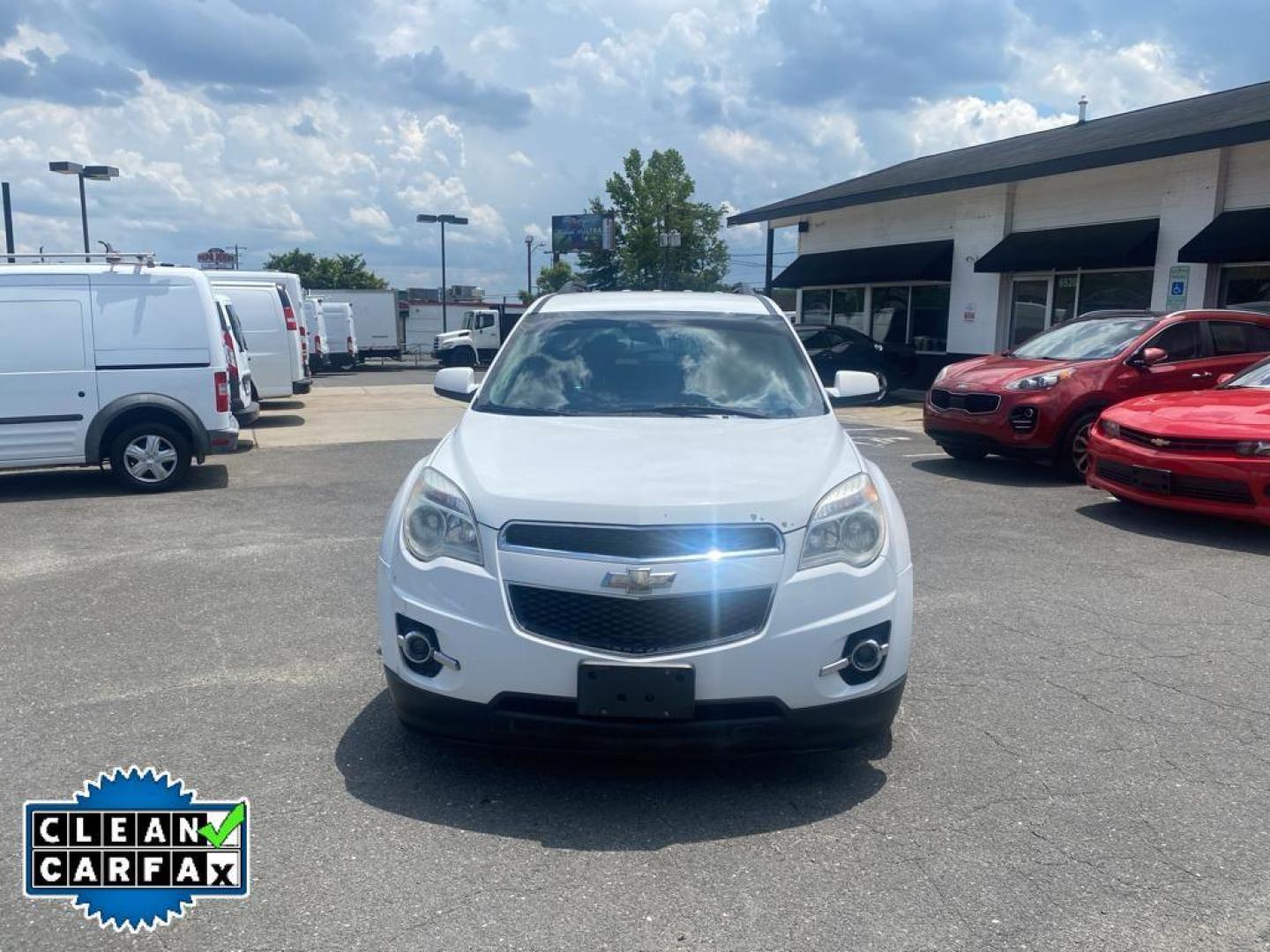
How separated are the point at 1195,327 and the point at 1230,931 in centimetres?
925

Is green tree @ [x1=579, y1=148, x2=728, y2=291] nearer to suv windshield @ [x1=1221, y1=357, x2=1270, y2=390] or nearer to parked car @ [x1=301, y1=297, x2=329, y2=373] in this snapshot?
parked car @ [x1=301, y1=297, x2=329, y2=373]

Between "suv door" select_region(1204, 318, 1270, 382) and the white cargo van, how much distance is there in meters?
13.2

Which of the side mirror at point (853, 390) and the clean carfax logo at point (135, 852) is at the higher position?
the side mirror at point (853, 390)

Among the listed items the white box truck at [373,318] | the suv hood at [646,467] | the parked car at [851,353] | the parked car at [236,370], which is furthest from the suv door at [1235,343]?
the white box truck at [373,318]

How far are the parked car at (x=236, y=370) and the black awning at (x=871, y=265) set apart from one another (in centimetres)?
1429

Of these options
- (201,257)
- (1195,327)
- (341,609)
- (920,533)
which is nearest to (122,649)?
(341,609)

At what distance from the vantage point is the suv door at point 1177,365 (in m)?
10.1

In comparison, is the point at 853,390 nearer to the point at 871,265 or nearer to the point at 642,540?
the point at 642,540

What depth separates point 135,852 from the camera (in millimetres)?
3012

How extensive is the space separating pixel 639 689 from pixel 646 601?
273mm

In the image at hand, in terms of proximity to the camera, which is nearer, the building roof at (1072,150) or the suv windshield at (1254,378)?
the suv windshield at (1254,378)

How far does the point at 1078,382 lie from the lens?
9945mm

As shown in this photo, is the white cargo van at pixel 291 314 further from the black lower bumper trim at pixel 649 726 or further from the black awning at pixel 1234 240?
the black lower bumper trim at pixel 649 726

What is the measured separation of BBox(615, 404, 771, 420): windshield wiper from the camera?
445cm
